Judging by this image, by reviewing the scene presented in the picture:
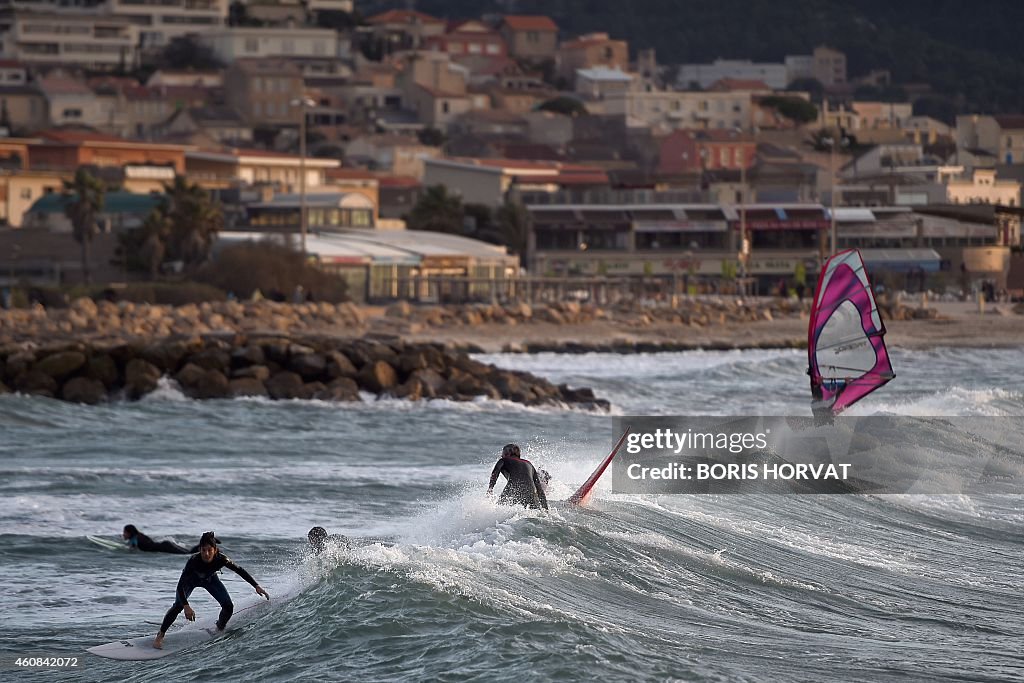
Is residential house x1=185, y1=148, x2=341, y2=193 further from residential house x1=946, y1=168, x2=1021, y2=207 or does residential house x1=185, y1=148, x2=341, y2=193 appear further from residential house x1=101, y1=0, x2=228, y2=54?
residential house x1=101, y1=0, x2=228, y2=54

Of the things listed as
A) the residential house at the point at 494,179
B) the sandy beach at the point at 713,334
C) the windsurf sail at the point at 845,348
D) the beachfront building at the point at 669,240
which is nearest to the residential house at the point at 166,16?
the residential house at the point at 494,179

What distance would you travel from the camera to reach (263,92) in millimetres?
145875

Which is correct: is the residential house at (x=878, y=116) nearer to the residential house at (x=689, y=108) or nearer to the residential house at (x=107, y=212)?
the residential house at (x=689, y=108)

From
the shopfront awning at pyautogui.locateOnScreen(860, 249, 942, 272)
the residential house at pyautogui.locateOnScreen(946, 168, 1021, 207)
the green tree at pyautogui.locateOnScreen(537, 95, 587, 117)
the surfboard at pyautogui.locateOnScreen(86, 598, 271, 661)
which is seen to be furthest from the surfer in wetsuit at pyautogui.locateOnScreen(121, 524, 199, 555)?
the green tree at pyautogui.locateOnScreen(537, 95, 587, 117)

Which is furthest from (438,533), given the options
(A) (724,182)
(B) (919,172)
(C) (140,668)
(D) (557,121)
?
(D) (557,121)

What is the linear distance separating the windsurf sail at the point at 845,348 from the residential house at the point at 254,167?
7037cm

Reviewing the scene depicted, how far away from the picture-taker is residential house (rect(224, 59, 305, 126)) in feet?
472

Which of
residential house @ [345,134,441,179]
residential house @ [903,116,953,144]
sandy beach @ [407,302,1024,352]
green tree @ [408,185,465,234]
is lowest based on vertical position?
sandy beach @ [407,302,1024,352]

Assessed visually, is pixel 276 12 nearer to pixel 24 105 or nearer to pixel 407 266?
pixel 24 105

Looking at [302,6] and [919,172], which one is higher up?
[302,6]

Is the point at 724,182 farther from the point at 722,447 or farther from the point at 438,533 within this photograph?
the point at 438,533

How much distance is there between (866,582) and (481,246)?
57886mm

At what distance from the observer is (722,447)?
76.0ft

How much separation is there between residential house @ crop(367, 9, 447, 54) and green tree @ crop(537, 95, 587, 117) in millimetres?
30058
